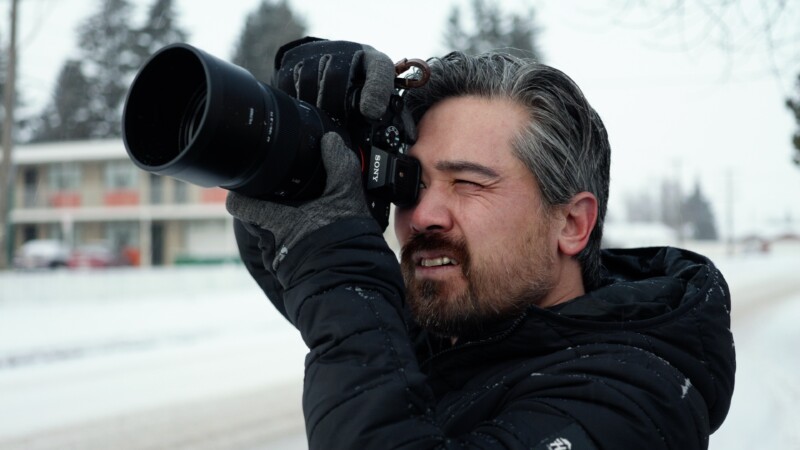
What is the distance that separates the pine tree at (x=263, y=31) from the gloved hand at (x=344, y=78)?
29872 mm

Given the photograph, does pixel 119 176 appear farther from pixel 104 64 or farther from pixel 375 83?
pixel 375 83

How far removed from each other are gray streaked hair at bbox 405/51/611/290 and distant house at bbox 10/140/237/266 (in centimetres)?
2823

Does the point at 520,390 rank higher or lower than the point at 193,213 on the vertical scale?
higher

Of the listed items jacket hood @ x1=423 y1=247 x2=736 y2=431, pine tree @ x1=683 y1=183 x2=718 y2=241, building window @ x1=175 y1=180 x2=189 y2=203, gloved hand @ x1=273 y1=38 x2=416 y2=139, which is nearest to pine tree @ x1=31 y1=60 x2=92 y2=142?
building window @ x1=175 y1=180 x2=189 y2=203

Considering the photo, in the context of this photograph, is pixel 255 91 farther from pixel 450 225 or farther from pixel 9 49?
pixel 9 49

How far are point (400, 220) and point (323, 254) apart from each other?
330 millimetres

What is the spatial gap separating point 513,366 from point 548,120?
1.68ft

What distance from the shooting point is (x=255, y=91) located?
133 centimetres

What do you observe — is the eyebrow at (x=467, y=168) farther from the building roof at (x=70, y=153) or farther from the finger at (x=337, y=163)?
the building roof at (x=70, y=153)

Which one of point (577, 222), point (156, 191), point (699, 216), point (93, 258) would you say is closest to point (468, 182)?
point (577, 222)

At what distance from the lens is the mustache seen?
1530 mm

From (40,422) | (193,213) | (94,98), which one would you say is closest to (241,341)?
(40,422)

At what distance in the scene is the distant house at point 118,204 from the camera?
1184 inches

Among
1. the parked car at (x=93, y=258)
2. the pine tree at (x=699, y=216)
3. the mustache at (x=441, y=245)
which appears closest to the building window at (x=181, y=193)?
the parked car at (x=93, y=258)
